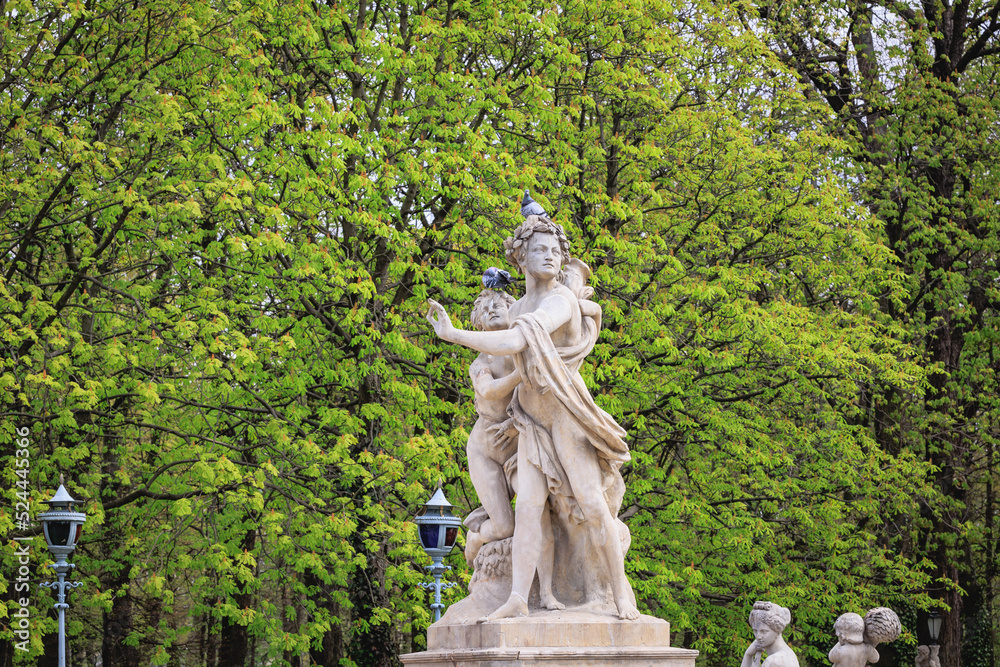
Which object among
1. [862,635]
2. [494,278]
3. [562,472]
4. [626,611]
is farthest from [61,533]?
[862,635]

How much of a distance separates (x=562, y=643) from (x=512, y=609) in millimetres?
330

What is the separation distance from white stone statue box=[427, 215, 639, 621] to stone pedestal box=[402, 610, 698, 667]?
0.39 feet

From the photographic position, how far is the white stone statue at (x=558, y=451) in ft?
22.7

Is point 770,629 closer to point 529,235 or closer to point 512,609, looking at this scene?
point 512,609

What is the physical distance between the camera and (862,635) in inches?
309

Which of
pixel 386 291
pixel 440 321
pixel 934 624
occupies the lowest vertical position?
pixel 934 624

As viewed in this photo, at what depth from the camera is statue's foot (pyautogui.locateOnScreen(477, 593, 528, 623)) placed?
267 inches

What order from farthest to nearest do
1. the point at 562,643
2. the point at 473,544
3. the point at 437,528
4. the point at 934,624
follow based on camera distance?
the point at 934,624, the point at 437,528, the point at 473,544, the point at 562,643

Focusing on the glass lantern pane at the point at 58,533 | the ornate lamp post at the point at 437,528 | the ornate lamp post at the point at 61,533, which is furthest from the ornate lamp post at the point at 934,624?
the glass lantern pane at the point at 58,533

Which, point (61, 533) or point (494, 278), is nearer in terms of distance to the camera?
point (494, 278)

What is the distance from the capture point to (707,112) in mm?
16484

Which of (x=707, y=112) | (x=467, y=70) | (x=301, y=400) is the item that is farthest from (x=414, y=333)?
(x=707, y=112)

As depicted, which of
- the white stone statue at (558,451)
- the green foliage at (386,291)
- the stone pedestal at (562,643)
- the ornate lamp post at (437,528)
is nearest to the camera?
the stone pedestal at (562,643)

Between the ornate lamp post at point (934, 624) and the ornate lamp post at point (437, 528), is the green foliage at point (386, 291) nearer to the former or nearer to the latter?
the ornate lamp post at point (934, 624)
